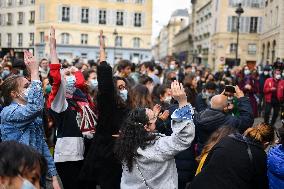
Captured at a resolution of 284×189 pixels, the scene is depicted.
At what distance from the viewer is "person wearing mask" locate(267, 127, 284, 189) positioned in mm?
3678

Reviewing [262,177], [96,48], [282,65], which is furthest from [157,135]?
[96,48]

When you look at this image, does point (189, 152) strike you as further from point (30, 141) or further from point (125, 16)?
point (125, 16)

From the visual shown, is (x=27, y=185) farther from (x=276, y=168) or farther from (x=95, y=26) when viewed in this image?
(x=95, y=26)

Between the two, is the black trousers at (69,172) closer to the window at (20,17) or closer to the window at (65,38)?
the window at (65,38)

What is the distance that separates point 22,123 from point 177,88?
5.26 feet

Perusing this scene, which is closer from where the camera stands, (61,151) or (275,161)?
(275,161)

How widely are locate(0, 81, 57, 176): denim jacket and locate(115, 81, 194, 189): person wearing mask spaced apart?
0.86 meters

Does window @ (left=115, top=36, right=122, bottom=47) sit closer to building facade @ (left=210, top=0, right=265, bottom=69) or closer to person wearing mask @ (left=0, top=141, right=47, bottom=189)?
building facade @ (left=210, top=0, right=265, bottom=69)

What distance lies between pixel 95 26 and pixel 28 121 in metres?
48.9

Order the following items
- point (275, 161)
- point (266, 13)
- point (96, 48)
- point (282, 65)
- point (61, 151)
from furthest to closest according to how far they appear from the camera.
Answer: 1. point (96, 48)
2. point (266, 13)
3. point (282, 65)
4. point (61, 151)
5. point (275, 161)

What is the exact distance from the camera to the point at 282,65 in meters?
14.9

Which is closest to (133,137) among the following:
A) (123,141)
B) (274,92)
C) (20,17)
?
(123,141)

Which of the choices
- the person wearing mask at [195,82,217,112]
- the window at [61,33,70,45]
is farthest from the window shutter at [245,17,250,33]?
Result: the person wearing mask at [195,82,217,112]

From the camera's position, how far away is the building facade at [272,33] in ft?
118
